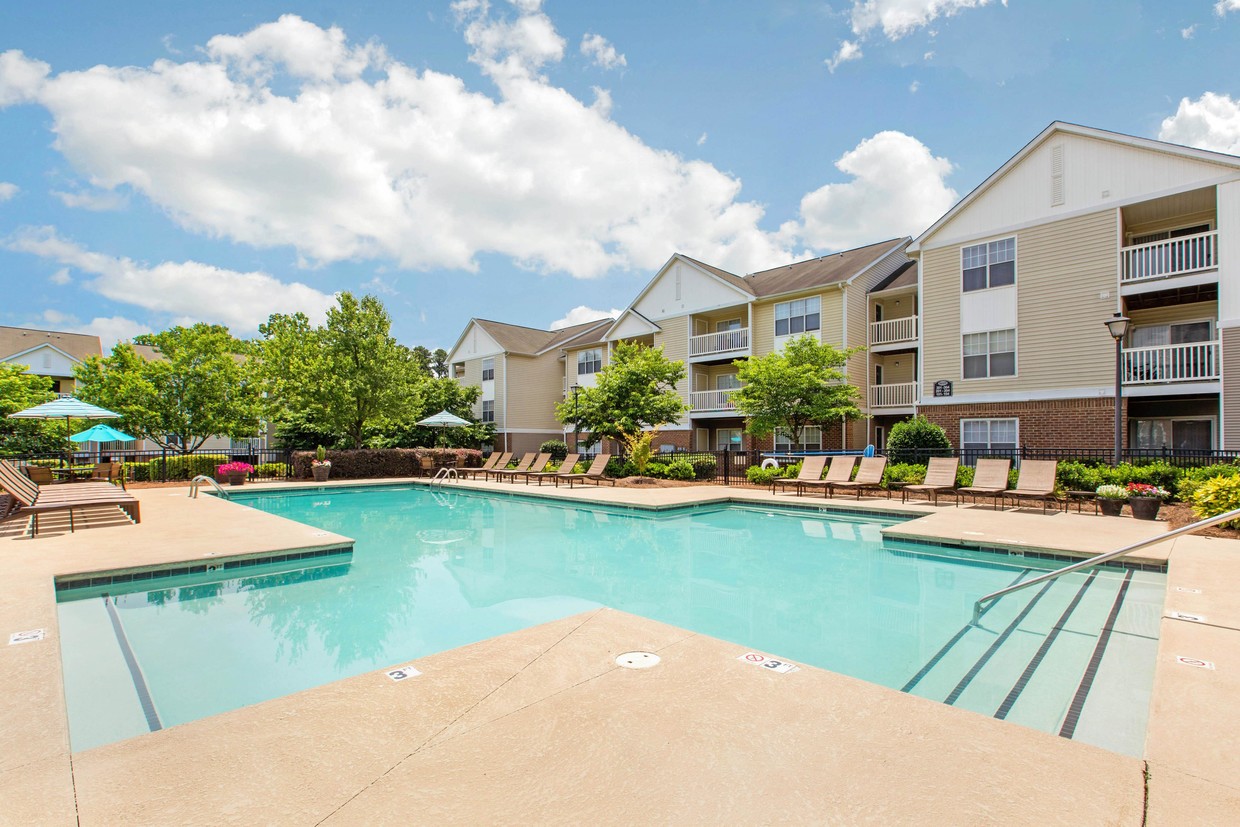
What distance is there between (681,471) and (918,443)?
272 inches

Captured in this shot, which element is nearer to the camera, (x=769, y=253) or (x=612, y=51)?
(x=612, y=51)

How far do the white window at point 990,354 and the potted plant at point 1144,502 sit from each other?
737cm

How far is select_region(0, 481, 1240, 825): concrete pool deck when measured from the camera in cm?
222

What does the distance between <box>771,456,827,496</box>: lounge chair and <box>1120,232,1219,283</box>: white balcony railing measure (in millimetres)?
9090

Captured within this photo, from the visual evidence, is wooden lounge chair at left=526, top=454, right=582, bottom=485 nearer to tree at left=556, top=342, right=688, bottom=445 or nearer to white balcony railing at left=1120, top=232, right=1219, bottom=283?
tree at left=556, top=342, right=688, bottom=445

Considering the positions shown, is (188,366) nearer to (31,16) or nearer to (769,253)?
(31,16)

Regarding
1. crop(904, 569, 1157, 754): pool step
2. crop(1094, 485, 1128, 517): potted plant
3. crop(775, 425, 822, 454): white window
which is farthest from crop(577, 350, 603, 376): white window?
crop(904, 569, 1157, 754): pool step

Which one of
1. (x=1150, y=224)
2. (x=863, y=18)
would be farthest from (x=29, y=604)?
(x=1150, y=224)

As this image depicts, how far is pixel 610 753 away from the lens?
2615 millimetres

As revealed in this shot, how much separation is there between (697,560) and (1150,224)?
17295 mm

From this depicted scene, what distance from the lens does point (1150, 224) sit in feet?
54.7

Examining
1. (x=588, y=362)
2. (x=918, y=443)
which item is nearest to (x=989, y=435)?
(x=918, y=443)

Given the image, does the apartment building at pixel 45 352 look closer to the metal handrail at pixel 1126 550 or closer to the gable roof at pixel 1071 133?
the gable roof at pixel 1071 133

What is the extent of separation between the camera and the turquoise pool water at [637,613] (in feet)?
13.8
